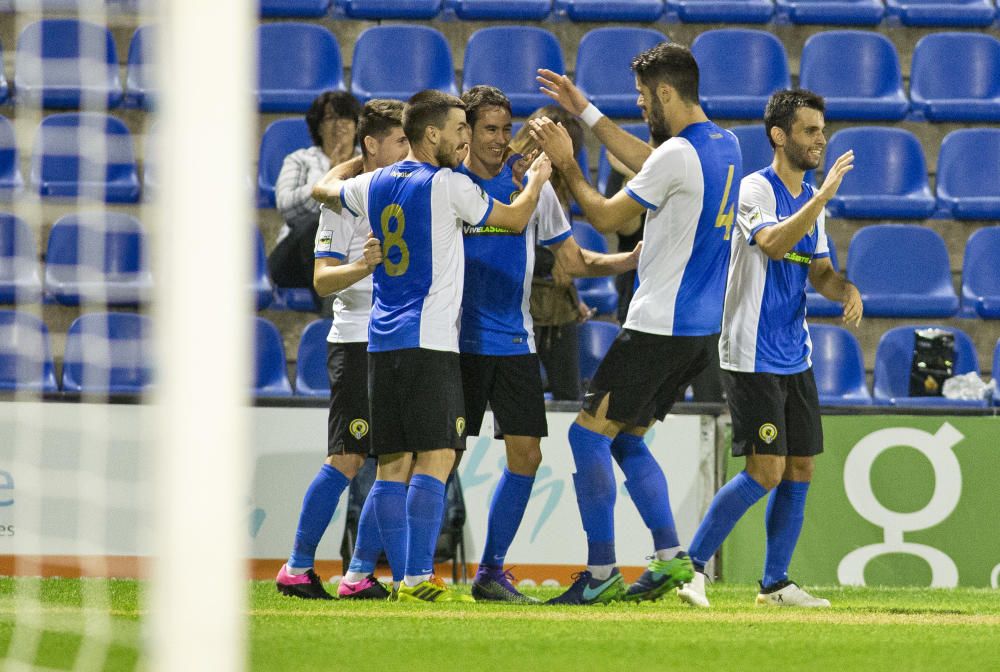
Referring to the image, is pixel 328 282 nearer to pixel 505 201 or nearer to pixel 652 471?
pixel 505 201

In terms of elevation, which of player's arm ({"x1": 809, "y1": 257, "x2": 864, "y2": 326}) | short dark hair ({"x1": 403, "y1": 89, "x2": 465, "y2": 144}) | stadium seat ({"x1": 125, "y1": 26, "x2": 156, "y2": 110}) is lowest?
player's arm ({"x1": 809, "y1": 257, "x2": 864, "y2": 326})

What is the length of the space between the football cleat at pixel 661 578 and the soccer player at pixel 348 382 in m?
1.11

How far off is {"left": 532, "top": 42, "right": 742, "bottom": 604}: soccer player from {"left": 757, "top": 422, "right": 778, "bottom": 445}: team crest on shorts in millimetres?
362

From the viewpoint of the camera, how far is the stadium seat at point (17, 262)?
28.6 feet

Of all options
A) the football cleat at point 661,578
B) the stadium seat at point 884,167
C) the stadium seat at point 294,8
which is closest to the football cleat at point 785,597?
the football cleat at point 661,578

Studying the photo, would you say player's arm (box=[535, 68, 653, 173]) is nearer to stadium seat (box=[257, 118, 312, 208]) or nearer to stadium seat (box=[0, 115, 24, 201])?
stadium seat (box=[257, 118, 312, 208])

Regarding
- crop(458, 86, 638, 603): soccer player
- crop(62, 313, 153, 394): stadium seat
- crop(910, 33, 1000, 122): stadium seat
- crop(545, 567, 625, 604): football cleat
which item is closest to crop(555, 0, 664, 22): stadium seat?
crop(910, 33, 1000, 122): stadium seat

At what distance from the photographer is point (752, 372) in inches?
228

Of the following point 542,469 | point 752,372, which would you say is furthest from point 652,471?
point 542,469

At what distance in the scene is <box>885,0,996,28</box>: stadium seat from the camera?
997 cm

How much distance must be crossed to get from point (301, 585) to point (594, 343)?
2814 millimetres

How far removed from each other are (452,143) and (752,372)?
4.73 feet

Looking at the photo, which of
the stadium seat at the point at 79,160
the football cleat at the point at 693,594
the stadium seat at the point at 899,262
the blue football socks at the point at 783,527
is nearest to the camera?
the football cleat at the point at 693,594

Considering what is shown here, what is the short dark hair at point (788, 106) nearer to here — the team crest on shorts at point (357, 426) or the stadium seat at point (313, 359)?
the team crest on shorts at point (357, 426)
